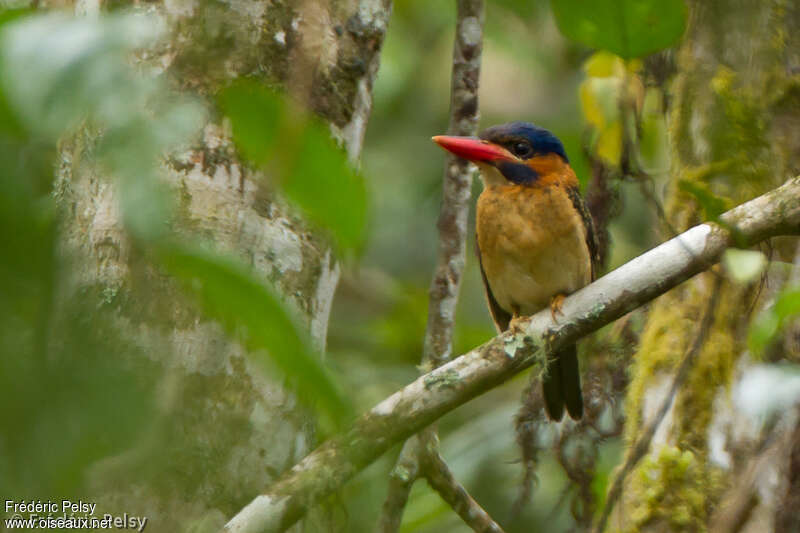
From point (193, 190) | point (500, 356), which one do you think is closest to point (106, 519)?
point (193, 190)

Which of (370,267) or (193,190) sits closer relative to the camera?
(193,190)

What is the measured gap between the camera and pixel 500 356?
2.23 metres

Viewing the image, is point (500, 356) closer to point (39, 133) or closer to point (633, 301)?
point (633, 301)

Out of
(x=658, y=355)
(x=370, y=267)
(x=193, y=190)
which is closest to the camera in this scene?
(x=193, y=190)

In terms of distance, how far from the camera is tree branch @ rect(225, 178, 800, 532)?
2.03 metres

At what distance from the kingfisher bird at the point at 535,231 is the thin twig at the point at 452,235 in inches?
10.5

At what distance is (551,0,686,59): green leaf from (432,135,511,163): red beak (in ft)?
3.79

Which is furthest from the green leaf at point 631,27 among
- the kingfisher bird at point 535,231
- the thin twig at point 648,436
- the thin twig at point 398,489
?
the kingfisher bird at point 535,231

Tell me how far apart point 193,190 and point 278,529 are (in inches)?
26.4

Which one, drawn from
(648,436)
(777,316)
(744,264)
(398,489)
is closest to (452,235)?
(398,489)

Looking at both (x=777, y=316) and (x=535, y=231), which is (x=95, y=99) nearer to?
(x=777, y=316)

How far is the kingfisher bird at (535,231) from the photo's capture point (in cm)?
306

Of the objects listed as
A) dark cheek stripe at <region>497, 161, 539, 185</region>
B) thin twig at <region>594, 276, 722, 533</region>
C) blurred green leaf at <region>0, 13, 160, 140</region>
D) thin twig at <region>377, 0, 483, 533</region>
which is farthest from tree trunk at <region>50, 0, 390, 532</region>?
dark cheek stripe at <region>497, 161, 539, 185</region>

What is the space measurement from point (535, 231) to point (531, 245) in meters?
0.05
